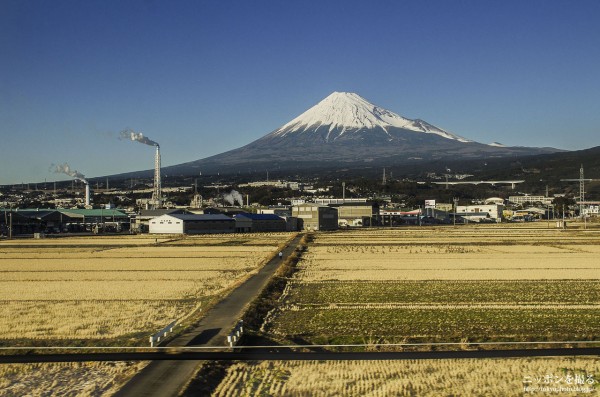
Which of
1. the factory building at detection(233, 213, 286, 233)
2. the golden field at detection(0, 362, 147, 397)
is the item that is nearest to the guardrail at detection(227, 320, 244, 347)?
the golden field at detection(0, 362, 147, 397)

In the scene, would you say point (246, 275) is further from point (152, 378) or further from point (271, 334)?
point (152, 378)

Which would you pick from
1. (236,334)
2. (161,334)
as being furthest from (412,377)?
(161,334)

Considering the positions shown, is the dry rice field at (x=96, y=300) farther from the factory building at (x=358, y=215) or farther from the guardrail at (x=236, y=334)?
the factory building at (x=358, y=215)

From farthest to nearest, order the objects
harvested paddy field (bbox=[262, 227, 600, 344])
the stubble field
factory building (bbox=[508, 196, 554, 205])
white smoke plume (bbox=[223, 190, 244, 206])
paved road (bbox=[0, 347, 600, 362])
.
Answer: factory building (bbox=[508, 196, 554, 205]) < white smoke plume (bbox=[223, 190, 244, 206]) < harvested paddy field (bbox=[262, 227, 600, 344]) < paved road (bbox=[0, 347, 600, 362]) < the stubble field

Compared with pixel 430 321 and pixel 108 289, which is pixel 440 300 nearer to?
pixel 430 321

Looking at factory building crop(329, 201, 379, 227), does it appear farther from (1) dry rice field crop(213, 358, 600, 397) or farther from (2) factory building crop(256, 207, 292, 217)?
(1) dry rice field crop(213, 358, 600, 397)

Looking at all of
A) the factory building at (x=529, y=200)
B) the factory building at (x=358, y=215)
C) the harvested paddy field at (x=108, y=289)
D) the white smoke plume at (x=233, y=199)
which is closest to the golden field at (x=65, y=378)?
the harvested paddy field at (x=108, y=289)

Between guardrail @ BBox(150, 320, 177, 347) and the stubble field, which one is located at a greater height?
guardrail @ BBox(150, 320, 177, 347)
